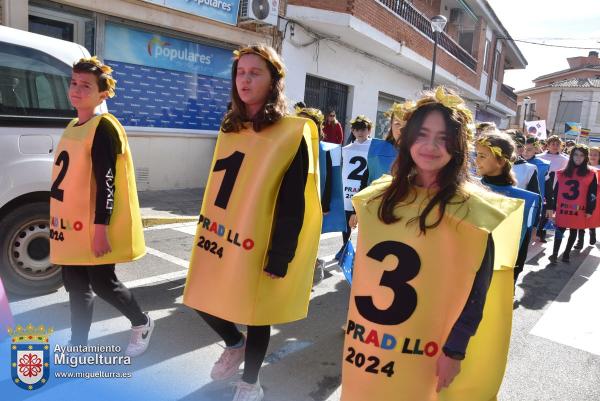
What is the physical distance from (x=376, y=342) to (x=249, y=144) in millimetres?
1220

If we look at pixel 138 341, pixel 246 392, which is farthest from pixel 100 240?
pixel 246 392

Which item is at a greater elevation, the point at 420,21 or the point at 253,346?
the point at 420,21

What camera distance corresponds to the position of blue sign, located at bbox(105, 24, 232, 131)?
886 cm

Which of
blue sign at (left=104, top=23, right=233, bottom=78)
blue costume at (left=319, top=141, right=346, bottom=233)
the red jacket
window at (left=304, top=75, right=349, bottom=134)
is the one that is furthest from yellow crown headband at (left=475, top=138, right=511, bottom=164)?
window at (left=304, top=75, right=349, bottom=134)

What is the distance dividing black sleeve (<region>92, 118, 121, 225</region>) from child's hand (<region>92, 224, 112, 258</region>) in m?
0.04

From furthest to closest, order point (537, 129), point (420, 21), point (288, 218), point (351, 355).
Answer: point (537, 129), point (420, 21), point (288, 218), point (351, 355)

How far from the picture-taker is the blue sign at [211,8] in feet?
→ 30.1

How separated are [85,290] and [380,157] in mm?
2674

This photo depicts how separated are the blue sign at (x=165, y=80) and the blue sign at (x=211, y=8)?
0.63 meters

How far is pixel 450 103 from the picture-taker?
196cm

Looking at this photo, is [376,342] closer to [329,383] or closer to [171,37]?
[329,383]

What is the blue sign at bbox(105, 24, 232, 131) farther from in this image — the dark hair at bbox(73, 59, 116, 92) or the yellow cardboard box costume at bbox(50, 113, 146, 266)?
the yellow cardboard box costume at bbox(50, 113, 146, 266)

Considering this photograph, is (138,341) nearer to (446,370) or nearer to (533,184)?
(446,370)

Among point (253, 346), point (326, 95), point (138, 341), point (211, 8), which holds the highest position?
point (211, 8)
